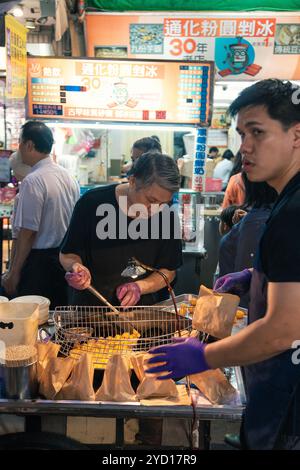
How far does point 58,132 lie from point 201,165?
1649 millimetres

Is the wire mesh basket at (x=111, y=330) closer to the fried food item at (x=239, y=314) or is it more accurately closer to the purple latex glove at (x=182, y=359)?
the purple latex glove at (x=182, y=359)

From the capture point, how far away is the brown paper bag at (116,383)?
159 cm

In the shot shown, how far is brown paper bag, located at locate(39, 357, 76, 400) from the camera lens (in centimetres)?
160

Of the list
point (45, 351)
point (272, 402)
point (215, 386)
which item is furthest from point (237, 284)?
point (45, 351)

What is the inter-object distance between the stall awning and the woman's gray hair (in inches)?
148

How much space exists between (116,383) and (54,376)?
0.24 metres

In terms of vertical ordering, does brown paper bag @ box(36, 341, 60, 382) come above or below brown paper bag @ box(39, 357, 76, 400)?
above

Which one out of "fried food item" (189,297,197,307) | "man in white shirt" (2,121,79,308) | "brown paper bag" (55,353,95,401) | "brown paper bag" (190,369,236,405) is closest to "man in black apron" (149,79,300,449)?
"brown paper bag" (190,369,236,405)

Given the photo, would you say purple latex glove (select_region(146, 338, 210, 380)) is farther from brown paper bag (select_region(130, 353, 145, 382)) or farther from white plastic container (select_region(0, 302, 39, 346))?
white plastic container (select_region(0, 302, 39, 346))

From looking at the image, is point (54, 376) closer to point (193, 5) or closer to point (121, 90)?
point (121, 90)

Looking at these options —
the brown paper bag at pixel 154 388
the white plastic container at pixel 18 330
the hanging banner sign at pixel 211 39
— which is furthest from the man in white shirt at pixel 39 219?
the hanging banner sign at pixel 211 39

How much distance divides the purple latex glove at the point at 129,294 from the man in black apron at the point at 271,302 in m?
0.73
